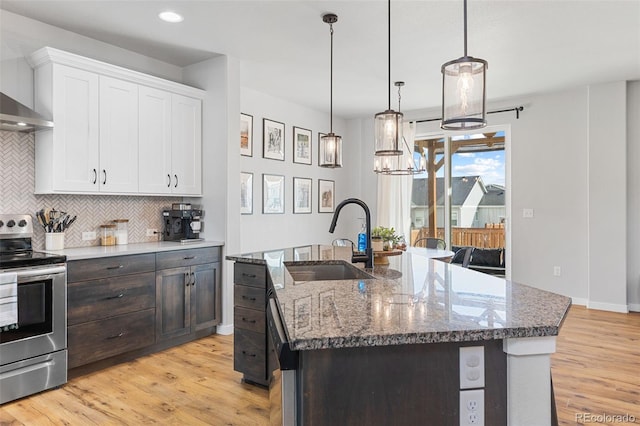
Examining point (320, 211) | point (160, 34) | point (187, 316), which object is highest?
point (160, 34)

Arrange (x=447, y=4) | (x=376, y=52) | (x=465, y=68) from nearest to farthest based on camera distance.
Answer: (x=465, y=68), (x=447, y=4), (x=376, y=52)

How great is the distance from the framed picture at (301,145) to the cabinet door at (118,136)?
8.86 ft

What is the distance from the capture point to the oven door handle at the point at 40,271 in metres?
2.68

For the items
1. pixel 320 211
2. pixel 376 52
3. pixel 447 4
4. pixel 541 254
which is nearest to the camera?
pixel 447 4

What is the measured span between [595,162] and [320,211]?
12.2 ft

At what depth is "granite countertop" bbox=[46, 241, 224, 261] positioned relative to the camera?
3.05 meters

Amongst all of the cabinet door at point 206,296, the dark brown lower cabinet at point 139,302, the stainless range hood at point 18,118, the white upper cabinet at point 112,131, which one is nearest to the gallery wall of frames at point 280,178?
the white upper cabinet at point 112,131

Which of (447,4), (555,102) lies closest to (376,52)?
(447,4)

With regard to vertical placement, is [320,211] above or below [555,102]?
below

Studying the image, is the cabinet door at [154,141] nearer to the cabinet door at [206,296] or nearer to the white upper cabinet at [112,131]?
the white upper cabinet at [112,131]

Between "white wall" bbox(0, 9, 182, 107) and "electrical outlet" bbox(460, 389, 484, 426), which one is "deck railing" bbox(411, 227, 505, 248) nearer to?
"white wall" bbox(0, 9, 182, 107)

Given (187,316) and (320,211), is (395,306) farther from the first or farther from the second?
(320,211)

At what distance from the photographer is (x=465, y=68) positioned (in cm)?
180

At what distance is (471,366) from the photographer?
→ 3.90 ft
